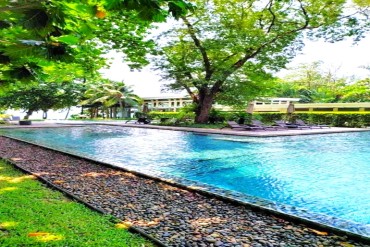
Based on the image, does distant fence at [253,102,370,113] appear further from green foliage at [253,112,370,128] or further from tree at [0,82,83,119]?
tree at [0,82,83,119]

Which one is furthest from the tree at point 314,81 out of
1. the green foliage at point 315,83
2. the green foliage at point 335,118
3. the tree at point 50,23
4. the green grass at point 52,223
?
the tree at point 50,23

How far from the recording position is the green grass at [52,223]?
3.46 meters

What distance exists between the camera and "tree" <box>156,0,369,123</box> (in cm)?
2177

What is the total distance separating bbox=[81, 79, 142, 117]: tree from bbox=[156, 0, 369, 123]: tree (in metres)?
18.9

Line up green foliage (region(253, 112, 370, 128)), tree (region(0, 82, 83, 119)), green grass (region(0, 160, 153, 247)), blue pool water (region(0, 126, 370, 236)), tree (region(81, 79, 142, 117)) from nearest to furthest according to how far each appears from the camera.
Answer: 1. green grass (region(0, 160, 153, 247))
2. blue pool water (region(0, 126, 370, 236))
3. green foliage (region(253, 112, 370, 128))
4. tree (region(0, 82, 83, 119))
5. tree (region(81, 79, 142, 117))

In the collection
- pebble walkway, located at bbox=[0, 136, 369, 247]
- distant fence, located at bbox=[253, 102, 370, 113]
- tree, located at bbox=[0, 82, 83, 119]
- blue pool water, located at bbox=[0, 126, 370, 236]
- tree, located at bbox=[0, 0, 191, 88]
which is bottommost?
blue pool water, located at bbox=[0, 126, 370, 236]

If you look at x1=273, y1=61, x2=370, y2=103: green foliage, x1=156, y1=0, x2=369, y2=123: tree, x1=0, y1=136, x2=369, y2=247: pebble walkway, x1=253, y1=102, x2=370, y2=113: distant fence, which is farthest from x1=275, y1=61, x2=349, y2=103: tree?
x1=0, y1=136, x2=369, y2=247: pebble walkway

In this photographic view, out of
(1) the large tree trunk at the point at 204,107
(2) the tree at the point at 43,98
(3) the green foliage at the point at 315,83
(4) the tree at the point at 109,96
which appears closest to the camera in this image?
(1) the large tree trunk at the point at 204,107

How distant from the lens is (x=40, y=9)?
1.50 m

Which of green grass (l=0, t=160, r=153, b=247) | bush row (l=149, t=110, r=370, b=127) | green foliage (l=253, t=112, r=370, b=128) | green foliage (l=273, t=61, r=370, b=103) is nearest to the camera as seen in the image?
green grass (l=0, t=160, r=153, b=247)

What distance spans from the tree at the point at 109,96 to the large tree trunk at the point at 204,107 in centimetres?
1938

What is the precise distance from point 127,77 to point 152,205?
4729 cm

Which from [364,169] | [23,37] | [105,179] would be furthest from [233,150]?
[23,37]

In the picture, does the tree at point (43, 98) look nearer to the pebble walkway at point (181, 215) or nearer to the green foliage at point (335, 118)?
the green foliage at point (335, 118)
